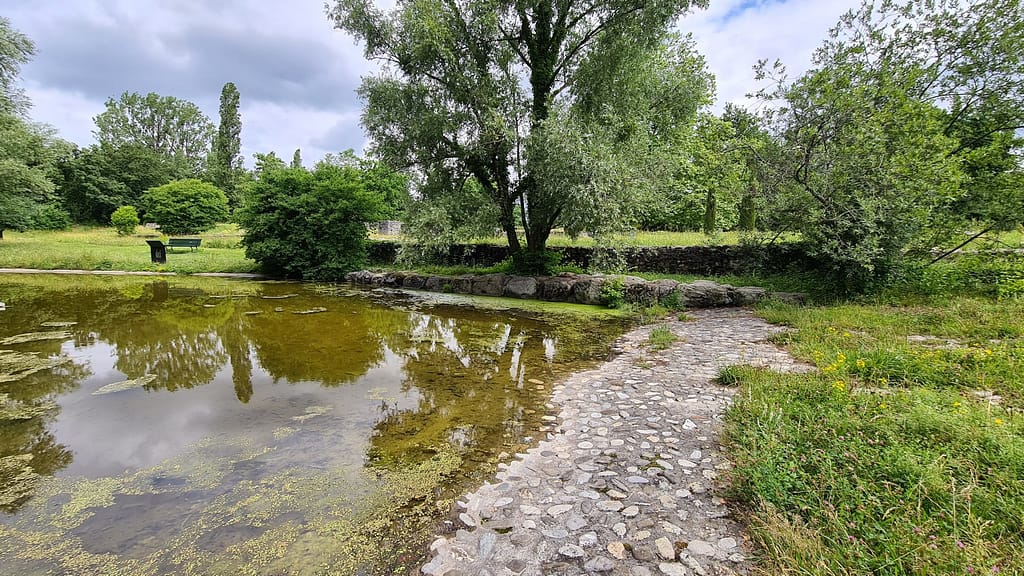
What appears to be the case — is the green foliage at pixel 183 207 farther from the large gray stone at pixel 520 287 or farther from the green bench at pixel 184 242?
the large gray stone at pixel 520 287

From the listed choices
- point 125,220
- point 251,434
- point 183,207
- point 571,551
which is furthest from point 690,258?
point 183,207

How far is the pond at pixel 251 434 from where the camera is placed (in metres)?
2.44

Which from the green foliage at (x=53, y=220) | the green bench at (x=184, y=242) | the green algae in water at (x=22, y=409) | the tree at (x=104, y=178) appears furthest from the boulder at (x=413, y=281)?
Answer: the tree at (x=104, y=178)

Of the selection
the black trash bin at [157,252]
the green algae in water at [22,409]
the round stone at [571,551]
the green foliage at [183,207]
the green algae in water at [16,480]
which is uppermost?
the green foliage at [183,207]

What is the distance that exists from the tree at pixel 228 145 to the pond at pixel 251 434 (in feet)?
145

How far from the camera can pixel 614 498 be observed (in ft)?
9.08

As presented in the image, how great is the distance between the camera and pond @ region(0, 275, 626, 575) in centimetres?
244

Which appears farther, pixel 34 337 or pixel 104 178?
pixel 104 178

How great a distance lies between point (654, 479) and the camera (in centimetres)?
296

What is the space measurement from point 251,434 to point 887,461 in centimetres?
474

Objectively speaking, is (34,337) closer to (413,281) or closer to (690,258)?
(413,281)

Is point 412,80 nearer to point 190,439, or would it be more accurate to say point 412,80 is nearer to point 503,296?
point 503,296

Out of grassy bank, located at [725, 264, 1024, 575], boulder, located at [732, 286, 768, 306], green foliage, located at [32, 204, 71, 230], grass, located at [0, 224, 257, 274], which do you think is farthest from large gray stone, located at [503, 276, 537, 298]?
green foliage, located at [32, 204, 71, 230]

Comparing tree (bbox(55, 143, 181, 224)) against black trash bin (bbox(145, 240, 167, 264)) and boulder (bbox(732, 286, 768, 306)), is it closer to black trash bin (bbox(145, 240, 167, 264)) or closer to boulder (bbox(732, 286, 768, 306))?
black trash bin (bbox(145, 240, 167, 264))
